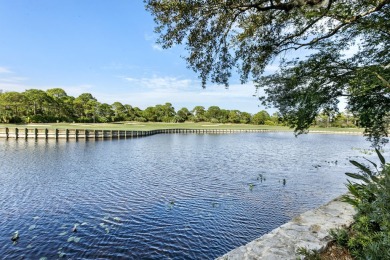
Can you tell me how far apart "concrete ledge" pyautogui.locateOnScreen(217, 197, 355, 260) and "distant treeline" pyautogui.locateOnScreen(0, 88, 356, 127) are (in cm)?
3045

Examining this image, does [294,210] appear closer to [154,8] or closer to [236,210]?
[236,210]

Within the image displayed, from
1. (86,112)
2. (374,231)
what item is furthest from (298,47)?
(86,112)

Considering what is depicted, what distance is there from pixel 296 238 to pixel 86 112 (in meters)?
99.1

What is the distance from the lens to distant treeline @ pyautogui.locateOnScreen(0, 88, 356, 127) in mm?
73875

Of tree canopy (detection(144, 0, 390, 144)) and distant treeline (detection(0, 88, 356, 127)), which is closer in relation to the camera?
tree canopy (detection(144, 0, 390, 144))

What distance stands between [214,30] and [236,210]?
7.46 metres

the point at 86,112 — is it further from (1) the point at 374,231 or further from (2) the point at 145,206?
(1) the point at 374,231

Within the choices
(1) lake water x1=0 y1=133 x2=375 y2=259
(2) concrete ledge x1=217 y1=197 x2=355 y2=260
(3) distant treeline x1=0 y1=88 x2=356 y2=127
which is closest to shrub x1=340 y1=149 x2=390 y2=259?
(2) concrete ledge x1=217 y1=197 x2=355 y2=260

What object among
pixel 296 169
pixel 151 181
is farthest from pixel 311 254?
pixel 296 169

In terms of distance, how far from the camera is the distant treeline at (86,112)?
73875 millimetres

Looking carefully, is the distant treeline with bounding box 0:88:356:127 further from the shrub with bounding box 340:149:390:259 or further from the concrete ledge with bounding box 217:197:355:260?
the shrub with bounding box 340:149:390:259

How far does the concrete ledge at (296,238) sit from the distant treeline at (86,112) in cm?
3045

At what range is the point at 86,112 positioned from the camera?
93.8 meters

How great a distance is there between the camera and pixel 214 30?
7949mm
